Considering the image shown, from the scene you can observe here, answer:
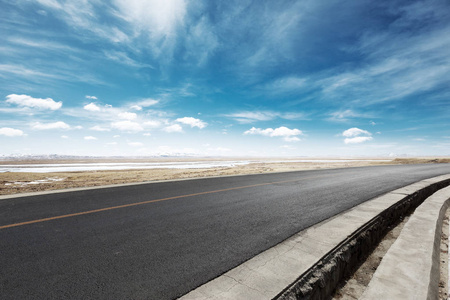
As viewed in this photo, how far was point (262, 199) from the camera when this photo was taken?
667 centimetres

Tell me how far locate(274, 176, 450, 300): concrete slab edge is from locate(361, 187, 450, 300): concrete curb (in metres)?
0.38

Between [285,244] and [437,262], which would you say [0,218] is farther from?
[437,262]

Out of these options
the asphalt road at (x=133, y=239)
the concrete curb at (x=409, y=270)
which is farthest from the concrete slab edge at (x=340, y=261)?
the asphalt road at (x=133, y=239)

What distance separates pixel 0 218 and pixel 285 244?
6.01m

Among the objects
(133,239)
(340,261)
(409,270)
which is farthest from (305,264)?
(133,239)

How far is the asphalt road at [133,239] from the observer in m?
2.34

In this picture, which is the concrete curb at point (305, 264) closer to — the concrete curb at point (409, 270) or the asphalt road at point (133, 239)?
Result: the asphalt road at point (133, 239)

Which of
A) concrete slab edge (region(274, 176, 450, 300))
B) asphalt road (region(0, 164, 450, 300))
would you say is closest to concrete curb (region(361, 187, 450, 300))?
concrete slab edge (region(274, 176, 450, 300))

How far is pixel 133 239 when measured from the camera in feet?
11.5

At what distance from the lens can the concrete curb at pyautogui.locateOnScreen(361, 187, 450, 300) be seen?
2.36 metres

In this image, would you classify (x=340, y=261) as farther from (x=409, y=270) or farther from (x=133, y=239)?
→ (x=133, y=239)

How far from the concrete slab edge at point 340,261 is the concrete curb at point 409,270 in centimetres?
38

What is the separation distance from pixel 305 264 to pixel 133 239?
2.72 m

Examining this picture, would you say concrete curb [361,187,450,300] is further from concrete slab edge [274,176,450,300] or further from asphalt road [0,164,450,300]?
asphalt road [0,164,450,300]
